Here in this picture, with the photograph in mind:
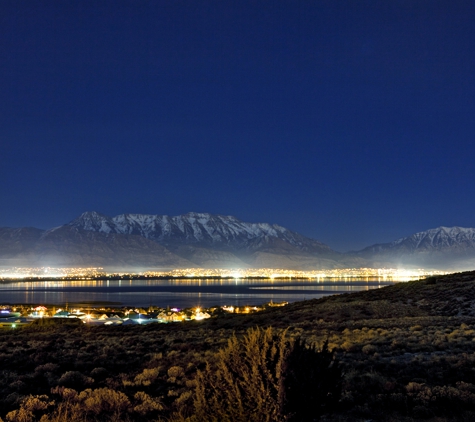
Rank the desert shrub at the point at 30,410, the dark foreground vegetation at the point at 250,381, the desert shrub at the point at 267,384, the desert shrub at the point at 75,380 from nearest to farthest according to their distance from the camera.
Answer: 1. the desert shrub at the point at 267,384
2. the dark foreground vegetation at the point at 250,381
3. the desert shrub at the point at 30,410
4. the desert shrub at the point at 75,380

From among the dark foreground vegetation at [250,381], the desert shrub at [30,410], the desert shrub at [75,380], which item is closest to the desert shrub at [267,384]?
the dark foreground vegetation at [250,381]

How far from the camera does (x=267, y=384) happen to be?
18.7 feet

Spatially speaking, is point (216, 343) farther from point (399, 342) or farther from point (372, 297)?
point (372, 297)

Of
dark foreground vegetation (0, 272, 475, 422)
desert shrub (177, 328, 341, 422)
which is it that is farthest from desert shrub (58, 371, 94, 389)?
desert shrub (177, 328, 341, 422)

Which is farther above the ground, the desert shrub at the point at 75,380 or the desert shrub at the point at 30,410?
the desert shrub at the point at 30,410

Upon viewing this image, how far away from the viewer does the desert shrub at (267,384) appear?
5.61 metres

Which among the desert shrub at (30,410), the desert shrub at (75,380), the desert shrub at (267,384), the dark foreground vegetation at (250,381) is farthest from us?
the desert shrub at (75,380)

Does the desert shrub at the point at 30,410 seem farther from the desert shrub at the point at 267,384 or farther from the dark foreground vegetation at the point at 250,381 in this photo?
the desert shrub at the point at 267,384

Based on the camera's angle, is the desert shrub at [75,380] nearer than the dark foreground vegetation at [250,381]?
No

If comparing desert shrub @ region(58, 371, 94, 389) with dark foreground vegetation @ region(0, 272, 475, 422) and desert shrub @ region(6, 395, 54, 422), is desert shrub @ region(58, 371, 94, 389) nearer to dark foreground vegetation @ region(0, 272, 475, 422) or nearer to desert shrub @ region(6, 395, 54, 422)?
dark foreground vegetation @ region(0, 272, 475, 422)

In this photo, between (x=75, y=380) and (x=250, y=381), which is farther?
(x=75, y=380)

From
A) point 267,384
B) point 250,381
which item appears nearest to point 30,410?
point 250,381

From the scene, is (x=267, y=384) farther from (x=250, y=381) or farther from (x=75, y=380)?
(x=75, y=380)

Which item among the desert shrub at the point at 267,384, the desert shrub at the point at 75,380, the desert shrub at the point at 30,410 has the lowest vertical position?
the desert shrub at the point at 75,380
